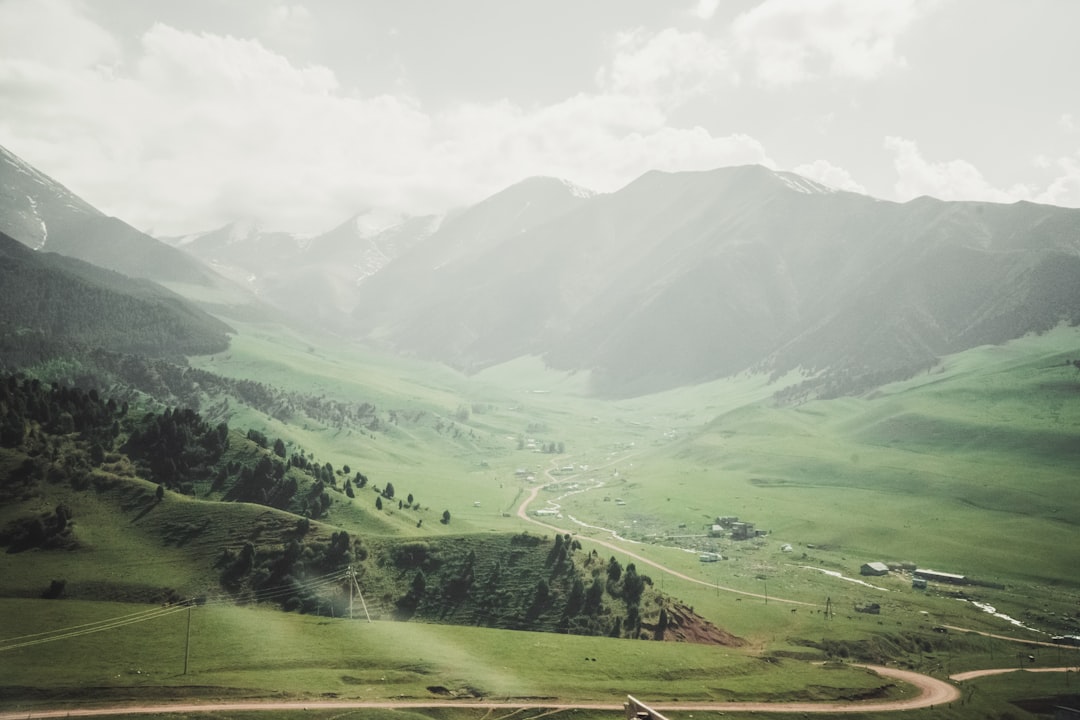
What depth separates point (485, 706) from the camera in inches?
2734

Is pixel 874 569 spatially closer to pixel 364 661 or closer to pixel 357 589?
pixel 357 589

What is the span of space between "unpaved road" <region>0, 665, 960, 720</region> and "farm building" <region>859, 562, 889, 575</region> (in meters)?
77.0

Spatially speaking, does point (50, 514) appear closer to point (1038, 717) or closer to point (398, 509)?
point (398, 509)

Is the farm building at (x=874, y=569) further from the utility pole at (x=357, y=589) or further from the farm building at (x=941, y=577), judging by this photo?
the utility pole at (x=357, y=589)

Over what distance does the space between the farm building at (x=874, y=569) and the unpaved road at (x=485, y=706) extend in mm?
77010

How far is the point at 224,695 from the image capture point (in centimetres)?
6631

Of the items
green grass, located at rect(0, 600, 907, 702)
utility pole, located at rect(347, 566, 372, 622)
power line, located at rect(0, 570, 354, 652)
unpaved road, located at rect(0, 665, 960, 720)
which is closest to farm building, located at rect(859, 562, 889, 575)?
unpaved road, located at rect(0, 665, 960, 720)

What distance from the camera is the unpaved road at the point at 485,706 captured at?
59.7 meters

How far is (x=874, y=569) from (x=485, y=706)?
454ft

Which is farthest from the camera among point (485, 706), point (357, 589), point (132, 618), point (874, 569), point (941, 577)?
point (874, 569)

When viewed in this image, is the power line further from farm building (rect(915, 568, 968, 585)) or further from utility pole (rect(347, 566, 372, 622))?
farm building (rect(915, 568, 968, 585))

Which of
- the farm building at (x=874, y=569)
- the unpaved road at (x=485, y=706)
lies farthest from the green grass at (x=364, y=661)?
the farm building at (x=874, y=569)

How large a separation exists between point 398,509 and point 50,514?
77425 millimetres

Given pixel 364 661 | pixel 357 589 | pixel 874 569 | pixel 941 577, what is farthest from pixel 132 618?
pixel 941 577
